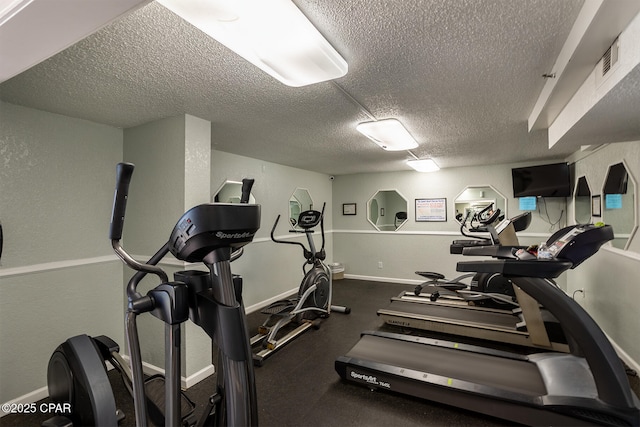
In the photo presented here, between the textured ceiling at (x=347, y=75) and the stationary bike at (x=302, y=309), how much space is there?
168 cm

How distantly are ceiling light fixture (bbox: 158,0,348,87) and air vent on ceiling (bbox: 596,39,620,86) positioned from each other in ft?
3.87

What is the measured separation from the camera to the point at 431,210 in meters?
5.51

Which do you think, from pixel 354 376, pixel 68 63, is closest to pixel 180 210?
pixel 68 63

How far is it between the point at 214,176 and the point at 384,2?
2.96 metres

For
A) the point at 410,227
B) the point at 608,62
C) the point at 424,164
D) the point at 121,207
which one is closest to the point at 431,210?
the point at 410,227

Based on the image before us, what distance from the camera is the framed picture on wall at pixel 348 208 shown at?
20.4 ft

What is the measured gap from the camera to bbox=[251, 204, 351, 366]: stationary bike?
2996 mm

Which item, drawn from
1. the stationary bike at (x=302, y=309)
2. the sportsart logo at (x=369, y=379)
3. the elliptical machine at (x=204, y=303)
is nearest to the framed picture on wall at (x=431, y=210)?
the stationary bike at (x=302, y=309)

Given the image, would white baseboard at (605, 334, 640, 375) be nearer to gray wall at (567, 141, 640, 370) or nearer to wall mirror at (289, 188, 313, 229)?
gray wall at (567, 141, 640, 370)

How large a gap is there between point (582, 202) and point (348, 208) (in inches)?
147

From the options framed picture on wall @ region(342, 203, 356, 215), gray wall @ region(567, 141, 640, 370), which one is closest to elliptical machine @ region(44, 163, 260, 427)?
gray wall @ region(567, 141, 640, 370)

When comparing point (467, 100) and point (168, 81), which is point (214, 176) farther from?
point (467, 100)

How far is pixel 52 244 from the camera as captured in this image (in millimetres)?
2281

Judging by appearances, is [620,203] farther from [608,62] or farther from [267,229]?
[267,229]
